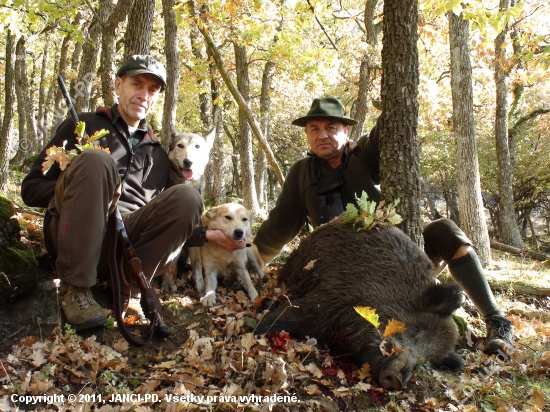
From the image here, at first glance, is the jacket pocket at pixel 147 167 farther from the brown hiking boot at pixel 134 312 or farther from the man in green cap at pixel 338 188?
the man in green cap at pixel 338 188

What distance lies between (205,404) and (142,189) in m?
2.55

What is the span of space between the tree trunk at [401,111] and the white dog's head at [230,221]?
167 centimetres

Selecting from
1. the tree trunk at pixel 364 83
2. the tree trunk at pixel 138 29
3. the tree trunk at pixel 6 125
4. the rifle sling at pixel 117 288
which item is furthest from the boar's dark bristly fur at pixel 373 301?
the tree trunk at pixel 6 125

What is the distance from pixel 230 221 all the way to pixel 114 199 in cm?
157

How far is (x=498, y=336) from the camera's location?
4.22 m

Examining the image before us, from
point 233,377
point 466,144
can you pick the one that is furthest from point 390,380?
point 466,144

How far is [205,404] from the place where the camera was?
8.76 feet

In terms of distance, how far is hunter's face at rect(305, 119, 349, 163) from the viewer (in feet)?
16.9

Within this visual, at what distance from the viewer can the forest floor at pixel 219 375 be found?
268 centimetres

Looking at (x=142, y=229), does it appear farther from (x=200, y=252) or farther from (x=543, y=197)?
(x=543, y=197)

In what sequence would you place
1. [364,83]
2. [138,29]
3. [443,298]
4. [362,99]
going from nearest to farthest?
[443,298] → [138,29] → [362,99] → [364,83]

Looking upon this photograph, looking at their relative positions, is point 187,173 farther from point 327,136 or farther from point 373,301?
point 373,301

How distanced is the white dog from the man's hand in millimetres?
925

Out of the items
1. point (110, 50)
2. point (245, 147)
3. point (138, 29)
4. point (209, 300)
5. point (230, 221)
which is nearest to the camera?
point (209, 300)
